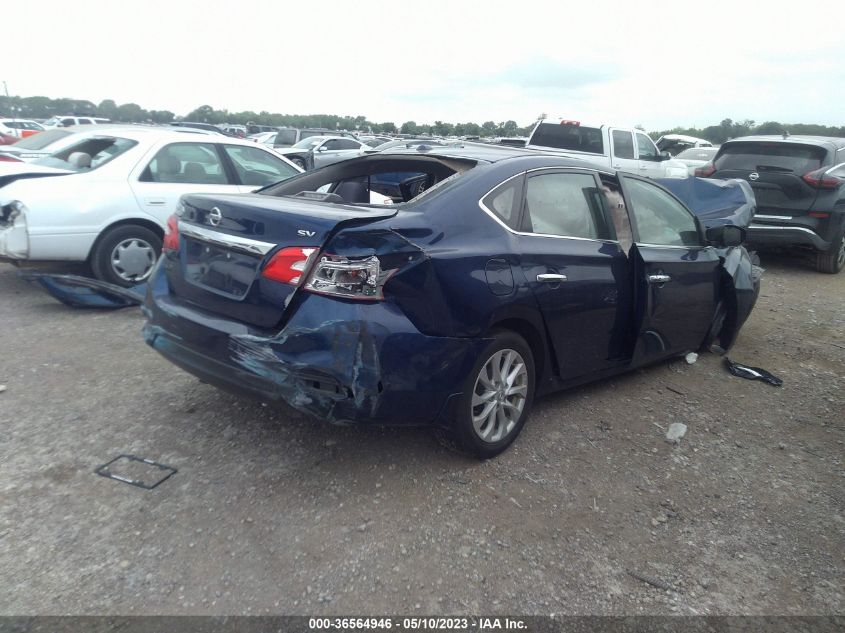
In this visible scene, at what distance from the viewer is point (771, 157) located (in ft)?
29.9

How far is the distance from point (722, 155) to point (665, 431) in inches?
274

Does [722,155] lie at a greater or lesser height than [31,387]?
greater

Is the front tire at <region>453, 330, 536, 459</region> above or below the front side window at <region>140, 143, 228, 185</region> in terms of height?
below

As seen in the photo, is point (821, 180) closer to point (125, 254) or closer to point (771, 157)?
point (771, 157)

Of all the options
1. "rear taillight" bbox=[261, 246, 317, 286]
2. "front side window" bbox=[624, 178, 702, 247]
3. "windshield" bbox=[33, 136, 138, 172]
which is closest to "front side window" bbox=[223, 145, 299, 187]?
"windshield" bbox=[33, 136, 138, 172]

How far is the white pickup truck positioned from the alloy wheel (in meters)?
9.24

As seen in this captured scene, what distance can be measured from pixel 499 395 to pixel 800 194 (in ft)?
23.1

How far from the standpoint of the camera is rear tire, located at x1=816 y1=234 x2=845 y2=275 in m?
8.95

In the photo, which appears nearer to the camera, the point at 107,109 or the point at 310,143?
the point at 310,143

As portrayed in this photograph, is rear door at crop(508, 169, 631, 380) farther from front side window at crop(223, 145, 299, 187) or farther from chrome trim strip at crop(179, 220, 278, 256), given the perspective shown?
front side window at crop(223, 145, 299, 187)

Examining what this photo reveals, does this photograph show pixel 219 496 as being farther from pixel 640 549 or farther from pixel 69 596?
pixel 640 549

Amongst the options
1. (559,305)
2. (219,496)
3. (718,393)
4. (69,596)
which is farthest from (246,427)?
(718,393)

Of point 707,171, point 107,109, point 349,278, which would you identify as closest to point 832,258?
point 707,171

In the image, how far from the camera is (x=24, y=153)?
24.5 feet
